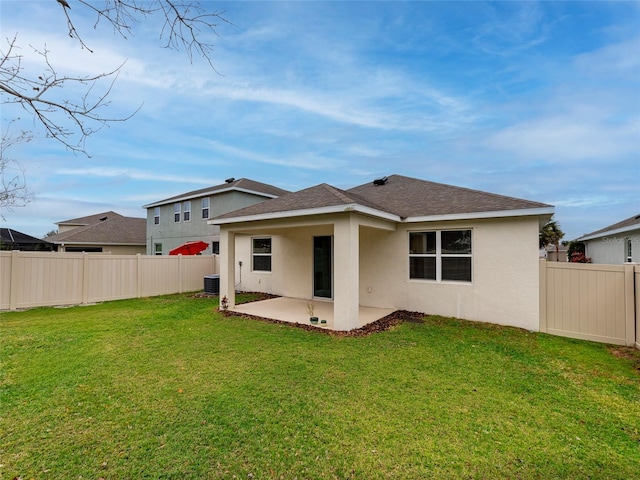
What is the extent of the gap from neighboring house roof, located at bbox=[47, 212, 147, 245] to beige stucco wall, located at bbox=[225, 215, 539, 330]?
20.9 metres

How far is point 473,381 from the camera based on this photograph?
4.26m

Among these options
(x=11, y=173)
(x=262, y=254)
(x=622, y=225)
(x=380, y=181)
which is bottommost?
(x=262, y=254)

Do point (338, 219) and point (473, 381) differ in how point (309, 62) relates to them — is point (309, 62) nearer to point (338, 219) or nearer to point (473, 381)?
point (338, 219)

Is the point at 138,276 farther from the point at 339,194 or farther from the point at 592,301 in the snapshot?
the point at 592,301

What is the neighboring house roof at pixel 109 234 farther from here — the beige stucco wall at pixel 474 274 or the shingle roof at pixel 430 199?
the shingle roof at pixel 430 199

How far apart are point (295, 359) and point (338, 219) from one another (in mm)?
3325

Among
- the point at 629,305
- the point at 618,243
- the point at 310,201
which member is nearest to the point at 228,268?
the point at 310,201

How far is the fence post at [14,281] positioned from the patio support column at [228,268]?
6.01 m

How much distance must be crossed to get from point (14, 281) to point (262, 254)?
308 inches

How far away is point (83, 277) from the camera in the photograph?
10.1m

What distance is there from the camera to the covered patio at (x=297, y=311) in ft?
25.9

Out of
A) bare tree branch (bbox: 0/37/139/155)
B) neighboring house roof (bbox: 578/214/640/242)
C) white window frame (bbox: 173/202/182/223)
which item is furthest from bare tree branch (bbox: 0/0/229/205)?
white window frame (bbox: 173/202/182/223)

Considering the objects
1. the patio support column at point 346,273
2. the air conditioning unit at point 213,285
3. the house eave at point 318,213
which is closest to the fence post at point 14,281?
the air conditioning unit at point 213,285

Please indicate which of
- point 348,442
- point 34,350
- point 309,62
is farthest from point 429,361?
point 309,62
